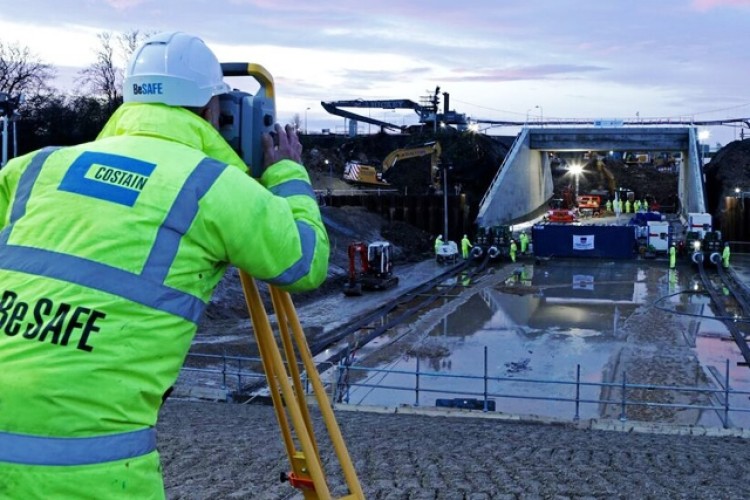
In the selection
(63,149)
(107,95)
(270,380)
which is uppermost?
(107,95)

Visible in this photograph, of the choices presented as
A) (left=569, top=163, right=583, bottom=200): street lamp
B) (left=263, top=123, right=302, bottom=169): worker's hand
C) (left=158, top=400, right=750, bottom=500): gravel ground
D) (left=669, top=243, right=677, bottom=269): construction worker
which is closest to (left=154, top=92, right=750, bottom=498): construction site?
(left=158, top=400, right=750, bottom=500): gravel ground

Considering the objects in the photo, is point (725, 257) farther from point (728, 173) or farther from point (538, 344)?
point (728, 173)

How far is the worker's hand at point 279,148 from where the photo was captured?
2707 millimetres

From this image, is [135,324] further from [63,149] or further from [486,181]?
[486,181]

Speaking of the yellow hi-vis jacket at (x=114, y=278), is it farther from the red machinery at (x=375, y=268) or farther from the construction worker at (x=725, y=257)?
the construction worker at (x=725, y=257)

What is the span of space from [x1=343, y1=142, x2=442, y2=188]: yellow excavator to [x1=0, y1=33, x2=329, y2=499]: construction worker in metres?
49.8

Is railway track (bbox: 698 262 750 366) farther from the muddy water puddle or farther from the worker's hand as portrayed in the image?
the worker's hand

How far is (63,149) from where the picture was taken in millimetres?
2355

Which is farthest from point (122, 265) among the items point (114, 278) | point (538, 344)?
point (538, 344)

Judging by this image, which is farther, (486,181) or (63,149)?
(486,181)

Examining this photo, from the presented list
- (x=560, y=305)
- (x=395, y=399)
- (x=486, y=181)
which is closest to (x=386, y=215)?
(x=486, y=181)

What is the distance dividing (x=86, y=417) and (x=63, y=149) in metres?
0.85

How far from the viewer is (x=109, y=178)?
2.16 m

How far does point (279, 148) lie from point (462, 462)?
18.3 feet
